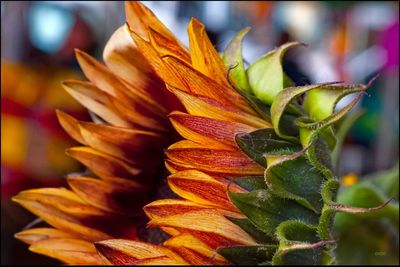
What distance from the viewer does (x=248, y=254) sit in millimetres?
356

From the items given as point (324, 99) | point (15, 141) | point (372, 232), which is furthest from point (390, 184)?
point (15, 141)

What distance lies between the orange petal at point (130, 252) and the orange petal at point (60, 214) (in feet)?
0.24

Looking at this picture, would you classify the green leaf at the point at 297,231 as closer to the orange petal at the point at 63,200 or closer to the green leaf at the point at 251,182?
the green leaf at the point at 251,182

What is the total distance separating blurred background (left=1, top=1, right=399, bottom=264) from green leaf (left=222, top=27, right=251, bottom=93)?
0.11ft

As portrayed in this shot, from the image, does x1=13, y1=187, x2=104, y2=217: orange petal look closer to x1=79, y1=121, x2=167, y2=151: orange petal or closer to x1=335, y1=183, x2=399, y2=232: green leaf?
x1=79, y1=121, x2=167, y2=151: orange petal

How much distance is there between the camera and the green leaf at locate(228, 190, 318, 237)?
0.34 meters

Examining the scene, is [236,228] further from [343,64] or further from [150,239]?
[343,64]

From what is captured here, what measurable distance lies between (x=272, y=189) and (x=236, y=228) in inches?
1.1

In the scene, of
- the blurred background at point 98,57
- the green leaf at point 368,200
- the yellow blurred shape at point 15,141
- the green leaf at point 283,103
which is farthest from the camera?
the yellow blurred shape at point 15,141

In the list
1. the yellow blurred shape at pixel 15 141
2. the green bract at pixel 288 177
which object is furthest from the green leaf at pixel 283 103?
the yellow blurred shape at pixel 15 141

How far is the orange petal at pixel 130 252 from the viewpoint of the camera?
1.12 feet

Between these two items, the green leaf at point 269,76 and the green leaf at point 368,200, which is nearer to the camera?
the green leaf at point 269,76

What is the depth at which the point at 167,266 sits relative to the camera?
348 mm

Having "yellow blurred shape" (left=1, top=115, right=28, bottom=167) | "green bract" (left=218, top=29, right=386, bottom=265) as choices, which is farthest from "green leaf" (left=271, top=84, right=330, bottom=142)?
"yellow blurred shape" (left=1, top=115, right=28, bottom=167)
